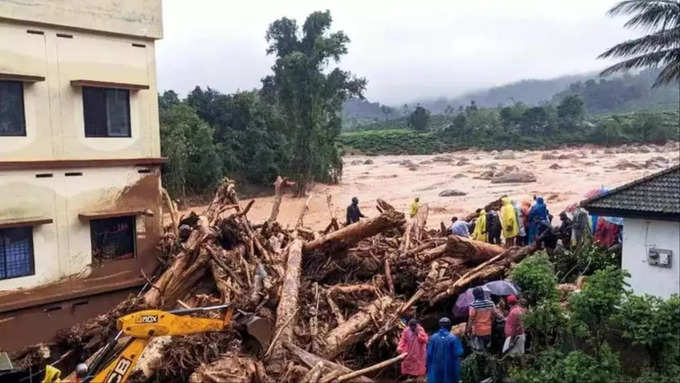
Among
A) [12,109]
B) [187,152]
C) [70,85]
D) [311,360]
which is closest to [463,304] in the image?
[311,360]

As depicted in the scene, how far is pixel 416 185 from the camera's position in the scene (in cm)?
5203

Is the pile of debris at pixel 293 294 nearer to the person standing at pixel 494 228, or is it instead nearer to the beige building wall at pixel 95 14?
the person standing at pixel 494 228

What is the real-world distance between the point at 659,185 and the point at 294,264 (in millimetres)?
6992

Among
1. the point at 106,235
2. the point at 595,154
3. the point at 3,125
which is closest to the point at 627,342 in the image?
the point at 106,235

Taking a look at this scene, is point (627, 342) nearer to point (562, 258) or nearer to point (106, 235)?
point (562, 258)

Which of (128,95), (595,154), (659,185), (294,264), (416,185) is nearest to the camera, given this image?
(659,185)

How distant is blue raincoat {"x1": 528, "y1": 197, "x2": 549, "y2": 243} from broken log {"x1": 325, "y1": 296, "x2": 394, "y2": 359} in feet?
15.5

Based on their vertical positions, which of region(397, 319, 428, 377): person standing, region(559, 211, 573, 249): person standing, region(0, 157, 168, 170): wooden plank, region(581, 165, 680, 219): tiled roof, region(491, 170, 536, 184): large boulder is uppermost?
region(0, 157, 168, 170): wooden plank

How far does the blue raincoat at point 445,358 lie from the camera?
28.3 feet

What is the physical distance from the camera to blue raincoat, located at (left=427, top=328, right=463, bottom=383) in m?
8.62

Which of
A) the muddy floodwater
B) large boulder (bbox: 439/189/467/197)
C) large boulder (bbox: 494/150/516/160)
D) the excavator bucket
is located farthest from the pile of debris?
large boulder (bbox: 494/150/516/160)

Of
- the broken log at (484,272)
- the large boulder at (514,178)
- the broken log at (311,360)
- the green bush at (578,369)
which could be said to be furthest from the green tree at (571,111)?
the green bush at (578,369)

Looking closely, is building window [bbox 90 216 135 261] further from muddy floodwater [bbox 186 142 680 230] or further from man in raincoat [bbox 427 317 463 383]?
muddy floodwater [bbox 186 142 680 230]

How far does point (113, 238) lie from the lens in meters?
14.3
